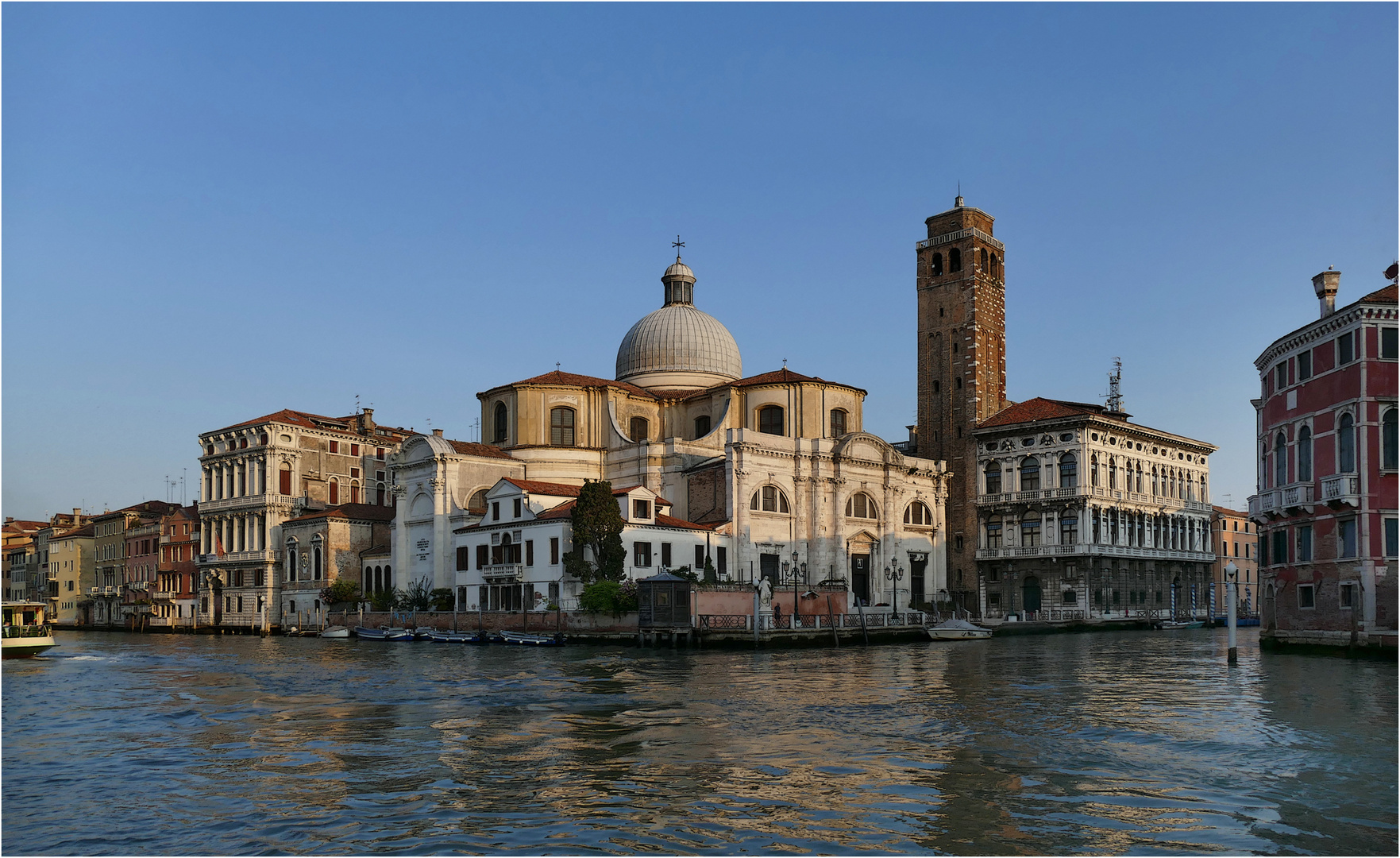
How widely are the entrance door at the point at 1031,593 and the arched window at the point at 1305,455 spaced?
26.7 m

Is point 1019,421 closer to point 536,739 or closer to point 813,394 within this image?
point 813,394

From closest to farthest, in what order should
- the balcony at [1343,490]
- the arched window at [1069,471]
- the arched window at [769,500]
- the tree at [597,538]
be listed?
the balcony at [1343,490] < the tree at [597,538] < the arched window at [769,500] < the arched window at [1069,471]

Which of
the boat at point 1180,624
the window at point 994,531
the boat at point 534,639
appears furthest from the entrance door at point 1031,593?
the boat at point 534,639

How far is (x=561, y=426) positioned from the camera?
53.6 metres

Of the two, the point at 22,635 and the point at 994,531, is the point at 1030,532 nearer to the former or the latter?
the point at 994,531

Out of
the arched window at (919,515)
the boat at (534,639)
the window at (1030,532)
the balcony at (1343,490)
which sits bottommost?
the boat at (534,639)

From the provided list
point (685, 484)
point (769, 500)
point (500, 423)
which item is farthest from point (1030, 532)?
point (500, 423)

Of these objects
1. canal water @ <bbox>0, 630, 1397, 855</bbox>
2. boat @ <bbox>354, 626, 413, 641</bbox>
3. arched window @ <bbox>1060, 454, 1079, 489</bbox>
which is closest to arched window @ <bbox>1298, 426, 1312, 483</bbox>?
canal water @ <bbox>0, 630, 1397, 855</bbox>

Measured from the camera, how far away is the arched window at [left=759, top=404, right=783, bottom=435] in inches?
2122

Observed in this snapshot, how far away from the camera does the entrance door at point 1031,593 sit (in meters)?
54.7

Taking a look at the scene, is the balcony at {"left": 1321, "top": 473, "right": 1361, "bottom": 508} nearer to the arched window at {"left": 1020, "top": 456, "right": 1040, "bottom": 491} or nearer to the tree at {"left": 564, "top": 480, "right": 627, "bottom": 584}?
the tree at {"left": 564, "top": 480, "right": 627, "bottom": 584}

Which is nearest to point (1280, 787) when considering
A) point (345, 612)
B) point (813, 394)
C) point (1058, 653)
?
point (1058, 653)

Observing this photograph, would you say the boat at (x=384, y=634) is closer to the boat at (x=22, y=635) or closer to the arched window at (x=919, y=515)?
the boat at (x=22, y=635)

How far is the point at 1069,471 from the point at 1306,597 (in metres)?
25.3
